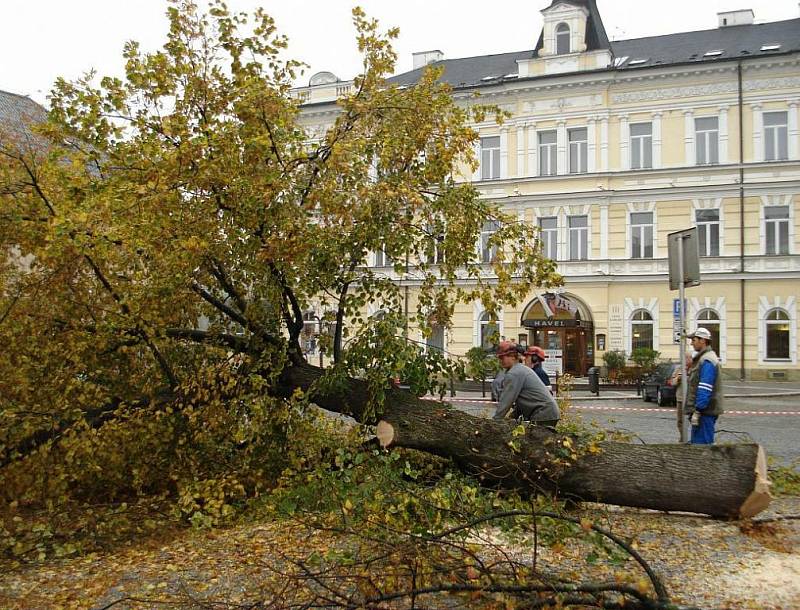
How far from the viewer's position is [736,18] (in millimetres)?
29609

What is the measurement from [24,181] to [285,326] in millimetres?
2618

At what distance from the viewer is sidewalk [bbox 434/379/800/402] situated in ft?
70.0

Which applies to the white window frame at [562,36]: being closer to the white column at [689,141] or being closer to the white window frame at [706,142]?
the white column at [689,141]

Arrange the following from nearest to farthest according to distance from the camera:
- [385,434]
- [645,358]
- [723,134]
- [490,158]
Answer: [385,434] → [645,358] → [723,134] → [490,158]

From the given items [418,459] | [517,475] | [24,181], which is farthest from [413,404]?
[24,181]

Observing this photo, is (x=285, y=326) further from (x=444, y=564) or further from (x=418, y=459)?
(x=444, y=564)

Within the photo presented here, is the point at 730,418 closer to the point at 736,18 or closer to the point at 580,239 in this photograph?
the point at 580,239

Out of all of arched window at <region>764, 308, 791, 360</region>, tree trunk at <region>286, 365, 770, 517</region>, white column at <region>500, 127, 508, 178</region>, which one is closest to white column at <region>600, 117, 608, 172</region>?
white column at <region>500, 127, 508, 178</region>

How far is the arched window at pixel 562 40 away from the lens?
1134 inches

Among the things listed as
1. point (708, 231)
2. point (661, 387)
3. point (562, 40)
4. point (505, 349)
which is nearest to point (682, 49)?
point (562, 40)

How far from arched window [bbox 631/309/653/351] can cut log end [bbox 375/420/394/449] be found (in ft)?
73.1

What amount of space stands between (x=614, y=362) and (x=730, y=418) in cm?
1076

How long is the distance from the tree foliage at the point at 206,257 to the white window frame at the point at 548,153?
22.1 metres

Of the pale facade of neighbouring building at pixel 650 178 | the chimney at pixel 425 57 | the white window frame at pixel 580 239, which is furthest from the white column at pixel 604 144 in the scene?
the chimney at pixel 425 57
